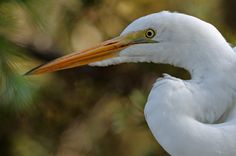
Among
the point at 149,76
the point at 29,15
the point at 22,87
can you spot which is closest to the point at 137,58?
the point at 22,87

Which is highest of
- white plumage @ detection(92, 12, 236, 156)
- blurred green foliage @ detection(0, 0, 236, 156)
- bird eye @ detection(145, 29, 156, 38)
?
bird eye @ detection(145, 29, 156, 38)

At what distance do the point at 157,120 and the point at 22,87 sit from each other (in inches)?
21.6

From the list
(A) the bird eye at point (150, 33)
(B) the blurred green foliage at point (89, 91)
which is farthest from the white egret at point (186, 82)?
(B) the blurred green foliage at point (89, 91)

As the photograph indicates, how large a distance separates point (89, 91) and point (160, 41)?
1137mm

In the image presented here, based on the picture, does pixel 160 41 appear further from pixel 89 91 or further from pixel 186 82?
pixel 89 91

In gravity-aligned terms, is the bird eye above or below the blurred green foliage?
above

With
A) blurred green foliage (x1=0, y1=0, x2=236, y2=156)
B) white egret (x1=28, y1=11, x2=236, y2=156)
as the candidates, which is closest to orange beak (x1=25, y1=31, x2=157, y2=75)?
white egret (x1=28, y1=11, x2=236, y2=156)

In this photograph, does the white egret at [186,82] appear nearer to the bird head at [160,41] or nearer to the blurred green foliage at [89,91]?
the bird head at [160,41]

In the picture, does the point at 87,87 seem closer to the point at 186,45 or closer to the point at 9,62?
the point at 9,62

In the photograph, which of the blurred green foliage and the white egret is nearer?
the white egret

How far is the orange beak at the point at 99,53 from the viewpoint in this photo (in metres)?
1.02

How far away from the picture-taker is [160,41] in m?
1.01

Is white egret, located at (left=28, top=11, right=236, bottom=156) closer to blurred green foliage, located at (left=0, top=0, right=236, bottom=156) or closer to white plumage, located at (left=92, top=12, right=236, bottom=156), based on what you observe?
white plumage, located at (left=92, top=12, right=236, bottom=156)

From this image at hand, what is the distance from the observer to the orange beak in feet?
3.34
